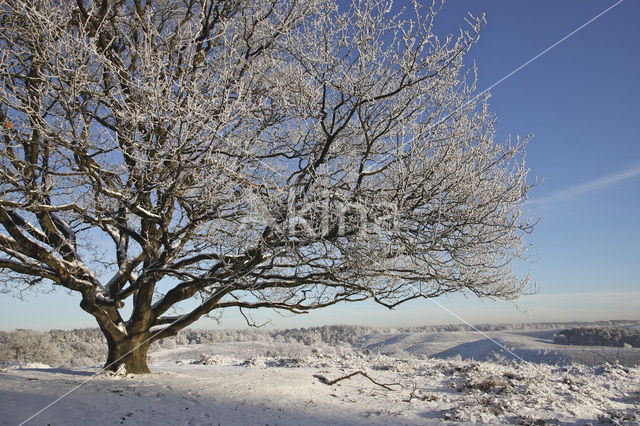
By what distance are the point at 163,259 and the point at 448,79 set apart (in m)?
6.10

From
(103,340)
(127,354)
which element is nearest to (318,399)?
(127,354)

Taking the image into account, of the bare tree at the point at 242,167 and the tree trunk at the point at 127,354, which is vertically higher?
the bare tree at the point at 242,167

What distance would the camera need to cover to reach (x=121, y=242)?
8.66 metres

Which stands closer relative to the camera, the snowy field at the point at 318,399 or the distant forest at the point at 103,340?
the snowy field at the point at 318,399

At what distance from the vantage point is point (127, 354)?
809 cm

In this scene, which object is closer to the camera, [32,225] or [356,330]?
[32,225]

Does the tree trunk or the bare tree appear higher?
the bare tree

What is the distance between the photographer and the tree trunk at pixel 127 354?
800 cm

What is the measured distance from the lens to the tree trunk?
800 cm

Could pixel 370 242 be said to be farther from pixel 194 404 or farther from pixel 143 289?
pixel 143 289

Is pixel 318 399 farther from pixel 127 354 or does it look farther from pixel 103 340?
pixel 103 340

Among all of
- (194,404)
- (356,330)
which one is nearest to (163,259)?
(194,404)

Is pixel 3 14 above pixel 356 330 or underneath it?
above

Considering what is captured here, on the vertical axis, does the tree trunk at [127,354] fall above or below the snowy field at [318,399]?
above
